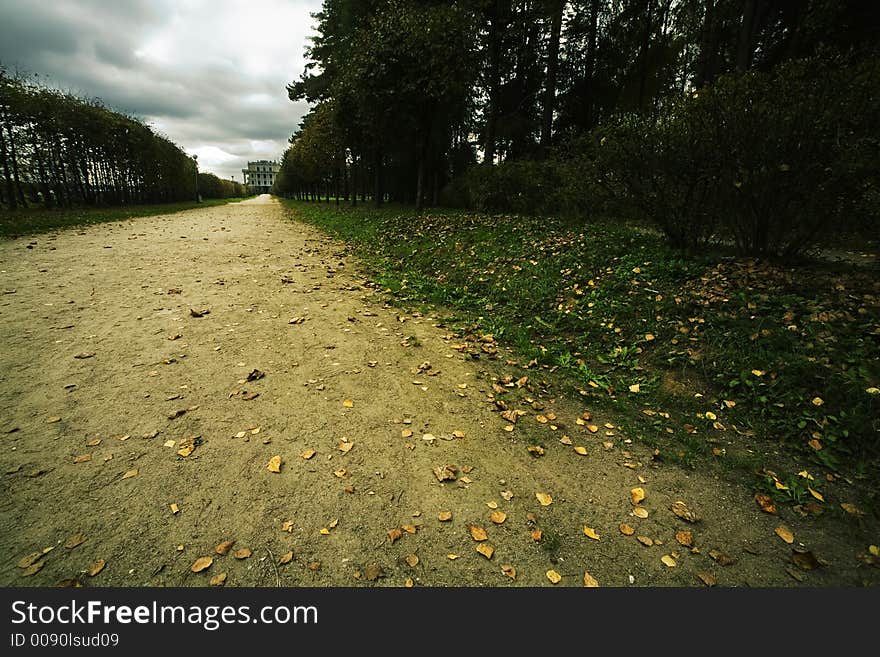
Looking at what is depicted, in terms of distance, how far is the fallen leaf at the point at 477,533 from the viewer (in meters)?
2.21

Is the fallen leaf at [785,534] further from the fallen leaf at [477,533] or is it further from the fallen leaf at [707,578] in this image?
the fallen leaf at [477,533]

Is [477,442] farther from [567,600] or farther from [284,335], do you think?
[284,335]

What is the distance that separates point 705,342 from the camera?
13.6ft

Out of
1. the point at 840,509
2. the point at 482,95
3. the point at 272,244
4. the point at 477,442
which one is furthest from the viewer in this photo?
the point at 482,95

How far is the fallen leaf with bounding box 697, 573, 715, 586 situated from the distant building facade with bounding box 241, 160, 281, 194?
19517cm

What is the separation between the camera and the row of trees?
14953 millimetres

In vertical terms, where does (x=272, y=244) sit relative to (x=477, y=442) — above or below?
Answer: above

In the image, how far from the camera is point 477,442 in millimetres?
2998

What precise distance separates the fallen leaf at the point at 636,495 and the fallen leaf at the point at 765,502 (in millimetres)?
733

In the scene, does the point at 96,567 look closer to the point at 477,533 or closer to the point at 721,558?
the point at 477,533

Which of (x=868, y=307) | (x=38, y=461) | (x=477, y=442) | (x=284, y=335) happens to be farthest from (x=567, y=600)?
(x=868, y=307)

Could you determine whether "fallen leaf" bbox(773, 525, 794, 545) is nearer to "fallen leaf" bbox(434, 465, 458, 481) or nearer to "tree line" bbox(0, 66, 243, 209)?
"fallen leaf" bbox(434, 465, 458, 481)

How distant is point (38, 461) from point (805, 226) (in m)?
8.18

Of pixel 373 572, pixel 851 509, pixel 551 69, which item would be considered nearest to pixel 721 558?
pixel 851 509
